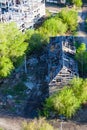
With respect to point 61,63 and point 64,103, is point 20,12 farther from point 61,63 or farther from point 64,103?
point 64,103

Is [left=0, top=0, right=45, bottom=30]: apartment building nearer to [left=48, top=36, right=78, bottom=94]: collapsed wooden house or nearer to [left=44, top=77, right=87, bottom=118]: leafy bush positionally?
[left=48, top=36, right=78, bottom=94]: collapsed wooden house

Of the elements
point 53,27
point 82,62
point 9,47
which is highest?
point 53,27

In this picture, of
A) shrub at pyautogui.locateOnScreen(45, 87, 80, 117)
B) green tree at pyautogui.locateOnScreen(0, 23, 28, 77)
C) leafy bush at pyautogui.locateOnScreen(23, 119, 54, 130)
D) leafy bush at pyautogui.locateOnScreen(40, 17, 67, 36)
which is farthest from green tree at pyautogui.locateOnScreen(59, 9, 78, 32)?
leafy bush at pyautogui.locateOnScreen(23, 119, 54, 130)

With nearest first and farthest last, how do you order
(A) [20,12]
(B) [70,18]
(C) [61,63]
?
1. (C) [61,63]
2. (A) [20,12]
3. (B) [70,18]

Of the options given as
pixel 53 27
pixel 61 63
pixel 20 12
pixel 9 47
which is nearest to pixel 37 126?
pixel 61 63

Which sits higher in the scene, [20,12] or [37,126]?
[20,12]

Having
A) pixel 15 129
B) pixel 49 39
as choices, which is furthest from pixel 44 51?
pixel 15 129
